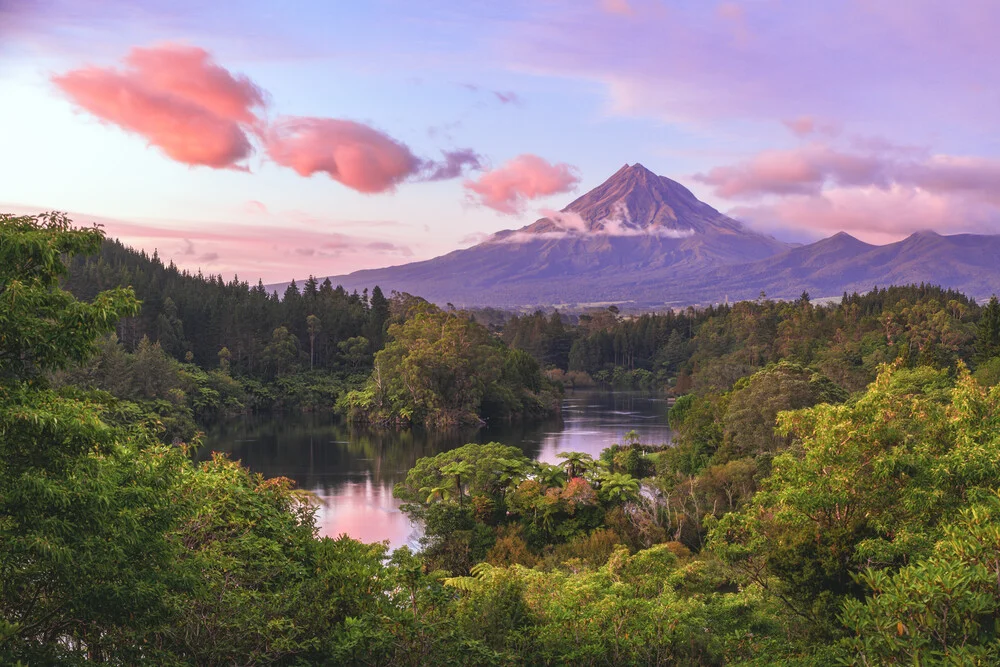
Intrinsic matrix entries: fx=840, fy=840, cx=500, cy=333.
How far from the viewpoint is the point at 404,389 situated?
6344 centimetres

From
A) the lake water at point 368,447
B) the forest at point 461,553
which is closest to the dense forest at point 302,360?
the lake water at point 368,447

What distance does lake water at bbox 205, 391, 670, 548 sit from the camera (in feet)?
108

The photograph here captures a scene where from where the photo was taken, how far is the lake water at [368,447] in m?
32.8

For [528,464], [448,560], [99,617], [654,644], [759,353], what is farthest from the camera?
[759,353]

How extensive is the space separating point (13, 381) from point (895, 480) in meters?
11.1

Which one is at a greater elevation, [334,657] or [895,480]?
[895,480]

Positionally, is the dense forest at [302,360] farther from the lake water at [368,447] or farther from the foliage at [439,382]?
the lake water at [368,447]

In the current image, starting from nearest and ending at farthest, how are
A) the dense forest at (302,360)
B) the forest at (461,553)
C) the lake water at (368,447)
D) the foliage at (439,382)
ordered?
the forest at (461,553), the lake water at (368,447), the dense forest at (302,360), the foliage at (439,382)

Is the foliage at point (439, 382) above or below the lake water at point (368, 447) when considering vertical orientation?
above

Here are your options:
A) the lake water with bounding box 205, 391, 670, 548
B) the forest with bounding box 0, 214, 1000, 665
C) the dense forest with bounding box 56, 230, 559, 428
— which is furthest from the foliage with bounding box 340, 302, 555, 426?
the forest with bounding box 0, 214, 1000, 665

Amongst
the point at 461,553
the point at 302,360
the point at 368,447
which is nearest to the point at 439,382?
the point at 368,447

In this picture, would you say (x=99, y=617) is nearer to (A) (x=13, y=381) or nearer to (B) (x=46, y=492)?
(B) (x=46, y=492)

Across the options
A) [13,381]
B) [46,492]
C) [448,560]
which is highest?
[13,381]

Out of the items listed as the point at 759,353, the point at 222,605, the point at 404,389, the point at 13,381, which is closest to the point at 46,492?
the point at 13,381
